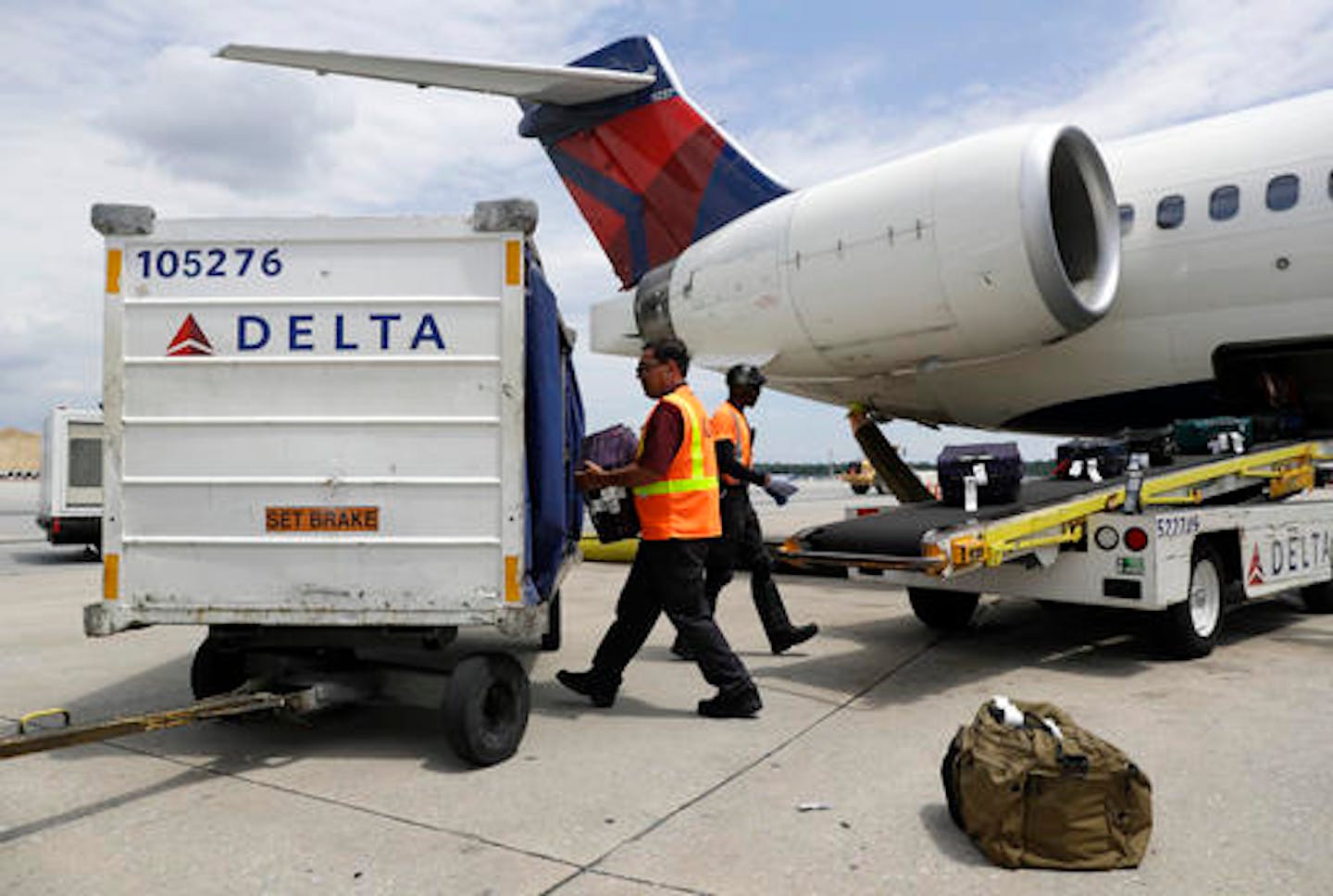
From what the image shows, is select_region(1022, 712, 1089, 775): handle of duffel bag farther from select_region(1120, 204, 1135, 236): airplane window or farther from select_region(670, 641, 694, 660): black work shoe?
select_region(1120, 204, 1135, 236): airplane window

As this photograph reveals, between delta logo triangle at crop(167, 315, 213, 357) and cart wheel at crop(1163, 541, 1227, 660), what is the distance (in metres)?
5.31

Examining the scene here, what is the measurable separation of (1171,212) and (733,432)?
17.6ft

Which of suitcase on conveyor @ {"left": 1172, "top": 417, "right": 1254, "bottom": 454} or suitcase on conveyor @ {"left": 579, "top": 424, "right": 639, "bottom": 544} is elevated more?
suitcase on conveyor @ {"left": 1172, "top": 417, "right": 1254, "bottom": 454}

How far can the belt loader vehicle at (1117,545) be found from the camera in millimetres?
5234

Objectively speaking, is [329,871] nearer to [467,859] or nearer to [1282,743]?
[467,859]

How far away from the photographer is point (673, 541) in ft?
15.1

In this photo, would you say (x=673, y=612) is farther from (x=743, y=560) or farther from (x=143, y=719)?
(x=143, y=719)

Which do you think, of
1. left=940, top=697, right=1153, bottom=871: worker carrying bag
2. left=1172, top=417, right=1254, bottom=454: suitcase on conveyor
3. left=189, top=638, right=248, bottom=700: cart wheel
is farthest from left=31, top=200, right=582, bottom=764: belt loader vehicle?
left=1172, top=417, right=1254, bottom=454: suitcase on conveyor

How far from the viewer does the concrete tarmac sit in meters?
2.82

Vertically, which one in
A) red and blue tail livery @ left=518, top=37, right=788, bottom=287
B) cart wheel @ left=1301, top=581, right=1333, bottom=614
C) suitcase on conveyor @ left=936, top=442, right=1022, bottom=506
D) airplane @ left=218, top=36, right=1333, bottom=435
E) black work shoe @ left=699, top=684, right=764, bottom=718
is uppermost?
red and blue tail livery @ left=518, top=37, right=788, bottom=287

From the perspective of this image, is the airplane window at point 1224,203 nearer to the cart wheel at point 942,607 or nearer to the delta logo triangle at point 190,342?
the cart wheel at point 942,607

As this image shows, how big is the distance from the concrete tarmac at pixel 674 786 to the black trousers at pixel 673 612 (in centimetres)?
24

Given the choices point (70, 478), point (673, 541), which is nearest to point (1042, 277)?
point (673, 541)

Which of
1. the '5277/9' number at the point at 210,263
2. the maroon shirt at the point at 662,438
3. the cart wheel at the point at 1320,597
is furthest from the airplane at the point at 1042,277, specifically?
the '5277/9' number at the point at 210,263
